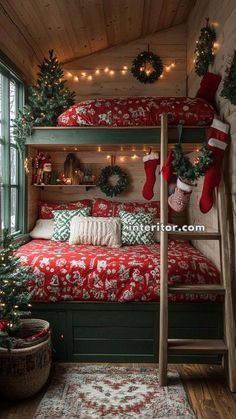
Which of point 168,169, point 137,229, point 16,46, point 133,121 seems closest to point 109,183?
point 137,229

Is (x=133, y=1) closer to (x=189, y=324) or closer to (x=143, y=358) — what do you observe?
(x=189, y=324)

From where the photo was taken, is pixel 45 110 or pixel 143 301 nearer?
pixel 143 301

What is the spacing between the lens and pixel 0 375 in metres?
2.31

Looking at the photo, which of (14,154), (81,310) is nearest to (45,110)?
(14,154)

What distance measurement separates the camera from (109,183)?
4438 millimetres

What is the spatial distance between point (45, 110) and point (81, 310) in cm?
182

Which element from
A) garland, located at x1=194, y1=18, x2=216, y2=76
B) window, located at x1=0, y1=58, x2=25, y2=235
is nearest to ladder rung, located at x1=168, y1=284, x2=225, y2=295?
window, located at x1=0, y1=58, x2=25, y2=235

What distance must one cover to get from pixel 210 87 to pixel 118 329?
2.18 meters

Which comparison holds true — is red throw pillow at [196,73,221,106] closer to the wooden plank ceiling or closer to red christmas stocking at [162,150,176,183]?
red christmas stocking at [162,150,176,183]

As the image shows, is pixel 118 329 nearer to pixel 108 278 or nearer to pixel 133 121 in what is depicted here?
pixel 108 278

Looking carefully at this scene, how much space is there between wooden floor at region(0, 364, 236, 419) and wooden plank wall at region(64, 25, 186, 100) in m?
3.20

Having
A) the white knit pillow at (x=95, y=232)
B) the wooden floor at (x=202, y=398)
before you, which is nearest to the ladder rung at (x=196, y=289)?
the wooden floor at (x=202, y=398)

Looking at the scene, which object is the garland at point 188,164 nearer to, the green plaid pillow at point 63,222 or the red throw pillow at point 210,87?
the red throw pillow at point 210,87

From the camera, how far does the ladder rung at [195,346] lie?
2566mm
